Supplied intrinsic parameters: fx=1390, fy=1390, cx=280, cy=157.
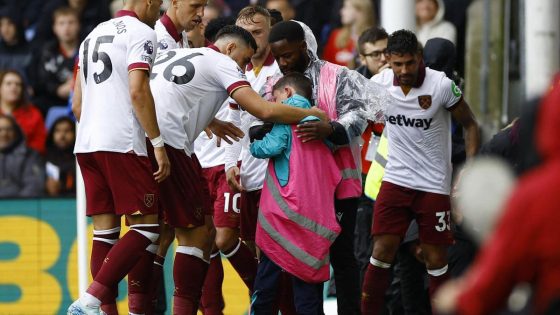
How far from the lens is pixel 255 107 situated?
8.22m

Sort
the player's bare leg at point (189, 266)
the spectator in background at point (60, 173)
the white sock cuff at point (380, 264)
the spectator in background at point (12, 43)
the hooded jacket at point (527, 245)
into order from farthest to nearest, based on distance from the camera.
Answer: the spectator in background at point (12, 43), the spectator in background at point (60, 173), the white sock cuff at point (380, 264), the player's bare leg at point (189, 266), the hooded jacket at point (527, 245)

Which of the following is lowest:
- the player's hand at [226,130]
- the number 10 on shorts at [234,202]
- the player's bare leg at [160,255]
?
the player's bare leg at [160,255]

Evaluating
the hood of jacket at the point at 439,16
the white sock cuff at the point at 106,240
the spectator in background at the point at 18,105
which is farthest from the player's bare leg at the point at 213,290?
the hood of jacket at the point at 439,16

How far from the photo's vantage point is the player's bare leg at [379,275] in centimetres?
952

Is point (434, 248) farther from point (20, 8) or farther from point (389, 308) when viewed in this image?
point (20, 8)

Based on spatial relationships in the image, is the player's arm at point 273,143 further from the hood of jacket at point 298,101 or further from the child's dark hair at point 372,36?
the child's dark hair at point 372,36

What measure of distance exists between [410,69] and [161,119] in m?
1.88

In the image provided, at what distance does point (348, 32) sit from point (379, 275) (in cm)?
521

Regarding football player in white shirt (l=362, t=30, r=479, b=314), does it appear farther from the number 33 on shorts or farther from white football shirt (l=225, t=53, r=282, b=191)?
white football shirt (l=225, t=53, r=282, b=191)

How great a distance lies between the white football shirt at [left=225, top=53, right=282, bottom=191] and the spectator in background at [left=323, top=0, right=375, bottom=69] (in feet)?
12.7

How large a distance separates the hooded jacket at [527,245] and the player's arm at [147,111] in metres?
4.22

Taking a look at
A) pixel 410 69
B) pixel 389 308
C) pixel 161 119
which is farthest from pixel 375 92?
pixel 389 308

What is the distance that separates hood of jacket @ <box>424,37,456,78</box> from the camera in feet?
34.3

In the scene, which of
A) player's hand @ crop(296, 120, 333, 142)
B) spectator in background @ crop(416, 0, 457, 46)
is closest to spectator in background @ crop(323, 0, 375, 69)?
spectator in background @ crop(416, 0, 457, 46)
